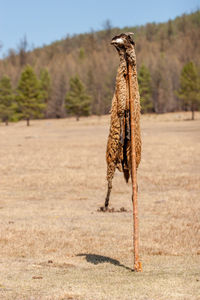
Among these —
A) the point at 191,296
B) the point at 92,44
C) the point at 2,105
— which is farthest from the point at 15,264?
the point at 92,44

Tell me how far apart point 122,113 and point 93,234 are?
4.98 metres

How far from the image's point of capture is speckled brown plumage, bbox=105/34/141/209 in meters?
8.70

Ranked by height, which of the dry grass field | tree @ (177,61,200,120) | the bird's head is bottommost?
the dry grass field

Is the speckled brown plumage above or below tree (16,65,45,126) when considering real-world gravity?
below

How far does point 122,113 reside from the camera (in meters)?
8.91

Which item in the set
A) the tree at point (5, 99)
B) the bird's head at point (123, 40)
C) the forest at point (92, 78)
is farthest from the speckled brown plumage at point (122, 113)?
the tree at point (5, 99)

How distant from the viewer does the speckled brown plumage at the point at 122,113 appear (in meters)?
8.70

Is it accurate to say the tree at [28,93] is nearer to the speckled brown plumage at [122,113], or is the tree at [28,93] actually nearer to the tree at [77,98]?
the tree at [77,98]

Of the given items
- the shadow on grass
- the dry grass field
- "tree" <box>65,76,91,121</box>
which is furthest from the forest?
the shadow on grass

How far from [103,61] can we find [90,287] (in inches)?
4823

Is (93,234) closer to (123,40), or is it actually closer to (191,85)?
(123,40)

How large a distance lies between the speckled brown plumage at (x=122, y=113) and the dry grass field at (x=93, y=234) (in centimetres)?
213

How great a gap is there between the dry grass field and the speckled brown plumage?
213 centimetres

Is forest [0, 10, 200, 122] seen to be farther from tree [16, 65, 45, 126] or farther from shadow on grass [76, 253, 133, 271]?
shadow on grass [76, 253, 133, 271]
